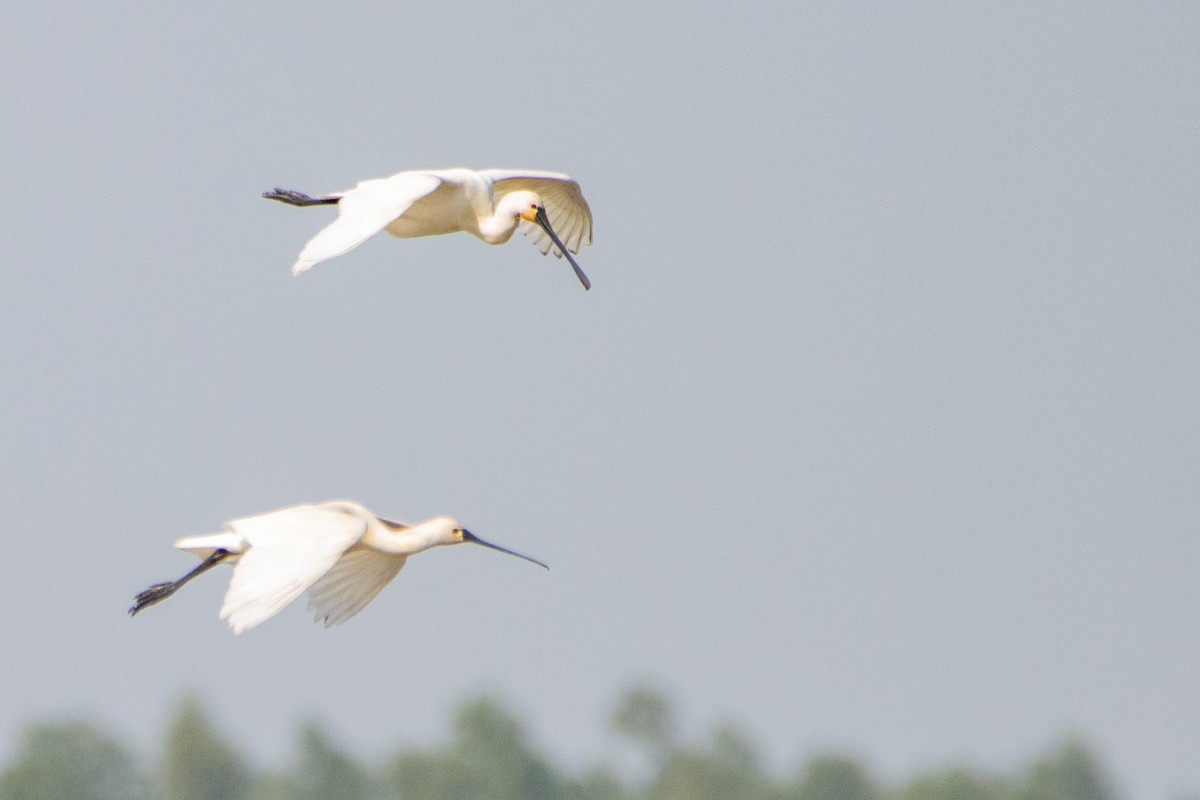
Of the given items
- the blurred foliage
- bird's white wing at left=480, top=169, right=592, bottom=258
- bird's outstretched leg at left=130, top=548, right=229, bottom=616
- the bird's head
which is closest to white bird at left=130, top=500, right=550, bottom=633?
bird's outstretched leg at left=130, top=548, right=229, bottom=616

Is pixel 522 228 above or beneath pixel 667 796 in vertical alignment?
above

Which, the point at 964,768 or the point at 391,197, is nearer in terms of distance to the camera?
the point at 391,197

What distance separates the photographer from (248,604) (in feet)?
48.9

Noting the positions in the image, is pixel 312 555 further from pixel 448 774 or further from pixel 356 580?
pixel 448 774

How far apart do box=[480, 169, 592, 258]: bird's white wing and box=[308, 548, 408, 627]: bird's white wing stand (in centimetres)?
404

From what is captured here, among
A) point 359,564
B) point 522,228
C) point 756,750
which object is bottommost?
point 756,750

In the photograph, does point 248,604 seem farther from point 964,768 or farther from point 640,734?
point 640,734

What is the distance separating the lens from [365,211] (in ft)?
54.6

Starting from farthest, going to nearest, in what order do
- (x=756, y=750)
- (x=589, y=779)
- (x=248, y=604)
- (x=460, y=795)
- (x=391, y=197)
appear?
(x=756, y=750)
(x=589, y=779)
(x=460, y=795)
(x=391, y=197)
(x=248, y=604)

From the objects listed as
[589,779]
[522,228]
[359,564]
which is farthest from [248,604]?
[589,779]

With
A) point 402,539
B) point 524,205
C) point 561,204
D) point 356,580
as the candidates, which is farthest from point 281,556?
point 561,204

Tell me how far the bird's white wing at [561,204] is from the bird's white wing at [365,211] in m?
2.94

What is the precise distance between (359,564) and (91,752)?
7781cm

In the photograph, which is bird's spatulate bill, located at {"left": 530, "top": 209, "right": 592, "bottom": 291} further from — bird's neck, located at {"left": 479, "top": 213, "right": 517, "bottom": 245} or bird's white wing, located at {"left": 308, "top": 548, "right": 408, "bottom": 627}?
bird's white wing, located at {"left": 308, "top": 548, "right": 408, "bottom": 627}
